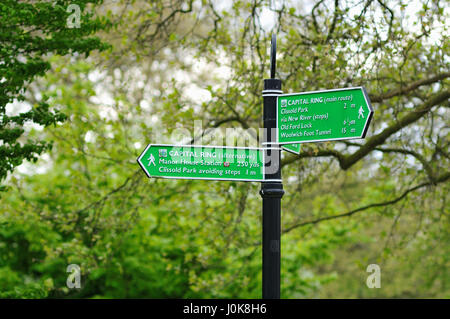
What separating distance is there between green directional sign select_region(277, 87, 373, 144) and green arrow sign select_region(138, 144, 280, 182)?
9.4 inches

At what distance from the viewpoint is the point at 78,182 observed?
9.39m

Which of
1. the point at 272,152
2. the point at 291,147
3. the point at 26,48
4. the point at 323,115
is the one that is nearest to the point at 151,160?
the point at 272,152

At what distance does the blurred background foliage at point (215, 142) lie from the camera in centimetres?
752

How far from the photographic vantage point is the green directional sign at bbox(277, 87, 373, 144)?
3555mm

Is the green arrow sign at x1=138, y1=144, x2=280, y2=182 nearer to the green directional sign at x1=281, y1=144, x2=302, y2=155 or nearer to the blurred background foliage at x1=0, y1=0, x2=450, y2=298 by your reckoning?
the green directional sign at x1=281, y1=144, x2=302, y2=155

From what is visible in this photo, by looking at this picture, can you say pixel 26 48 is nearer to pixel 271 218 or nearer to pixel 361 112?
pixel 271 218

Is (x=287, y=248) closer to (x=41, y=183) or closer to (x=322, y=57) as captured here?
(x=41, y=183)

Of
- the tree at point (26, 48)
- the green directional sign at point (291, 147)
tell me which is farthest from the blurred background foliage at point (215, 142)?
the green directional sign at point (291, 147)

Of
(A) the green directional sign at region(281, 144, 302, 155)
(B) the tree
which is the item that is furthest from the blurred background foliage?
(A) the green directional sign at region(281, 144, 302, 155)

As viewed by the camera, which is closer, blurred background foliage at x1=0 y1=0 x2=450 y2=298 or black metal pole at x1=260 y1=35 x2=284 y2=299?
black metal pole at x1=260 y1=35 x2=284 y2=299

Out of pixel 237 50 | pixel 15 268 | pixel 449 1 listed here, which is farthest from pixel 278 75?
pixel 15 268

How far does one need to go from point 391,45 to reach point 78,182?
5168 millimetres

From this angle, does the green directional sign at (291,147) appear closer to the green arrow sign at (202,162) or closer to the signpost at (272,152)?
the signpost at (272,152)

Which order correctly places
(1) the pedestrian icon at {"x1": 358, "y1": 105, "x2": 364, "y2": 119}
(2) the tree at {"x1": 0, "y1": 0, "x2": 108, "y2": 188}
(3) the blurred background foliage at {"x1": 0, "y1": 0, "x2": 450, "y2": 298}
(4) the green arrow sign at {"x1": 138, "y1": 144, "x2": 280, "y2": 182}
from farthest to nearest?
(3) the blurred background foliage at {"x1": 0, "y1": 0, "x2": 450, "y2": 298}, (2) the tree at {"x1": 0, "y1": 0, "x2": 108, "y2": 188}, (4) the green arrow sign at {"x1": 138, "y1": 144, "x2": 280, "y2": 182}, (1) the pedestrian icon at {"x1": 358, "y1": 105, "x2": 364, "y2": 119}
